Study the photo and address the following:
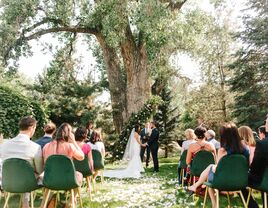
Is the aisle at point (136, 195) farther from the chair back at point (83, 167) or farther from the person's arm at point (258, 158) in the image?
the person's arm at point (258, 158)

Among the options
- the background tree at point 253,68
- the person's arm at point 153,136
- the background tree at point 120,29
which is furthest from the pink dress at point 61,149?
the background tree at point 253,68

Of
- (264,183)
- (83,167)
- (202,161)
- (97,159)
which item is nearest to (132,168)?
(97,159)

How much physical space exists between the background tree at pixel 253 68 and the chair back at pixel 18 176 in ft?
42.7

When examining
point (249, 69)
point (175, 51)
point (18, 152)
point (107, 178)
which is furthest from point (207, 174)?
point (175, 51)

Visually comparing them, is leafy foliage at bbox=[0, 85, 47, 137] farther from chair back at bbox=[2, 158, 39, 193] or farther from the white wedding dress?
chair back at bbox=[2, 158, 39, 193]

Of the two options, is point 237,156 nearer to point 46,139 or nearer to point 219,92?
point 46,139

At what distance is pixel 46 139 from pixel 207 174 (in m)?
3.21

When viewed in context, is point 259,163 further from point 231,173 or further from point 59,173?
point 59,173

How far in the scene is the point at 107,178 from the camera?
519 inches

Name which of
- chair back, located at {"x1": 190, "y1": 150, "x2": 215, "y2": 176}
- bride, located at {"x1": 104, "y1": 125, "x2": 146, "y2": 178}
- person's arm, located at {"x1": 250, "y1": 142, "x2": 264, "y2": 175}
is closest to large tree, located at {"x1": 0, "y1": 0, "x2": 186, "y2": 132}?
bride, located at {"x1": 104, "y1": 125, "x2": 146, "y2": 178}

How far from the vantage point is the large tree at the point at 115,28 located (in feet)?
52.5

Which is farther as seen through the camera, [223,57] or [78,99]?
[223,57]

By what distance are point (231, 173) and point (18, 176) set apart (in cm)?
321

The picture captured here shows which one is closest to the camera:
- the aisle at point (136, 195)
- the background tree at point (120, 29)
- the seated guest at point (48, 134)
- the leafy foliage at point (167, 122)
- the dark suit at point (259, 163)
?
the dark suit at point (259, 163)
